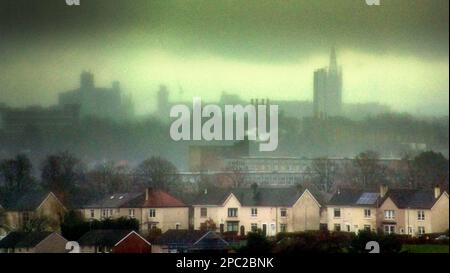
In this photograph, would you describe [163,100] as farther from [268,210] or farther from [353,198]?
A: [353,198]

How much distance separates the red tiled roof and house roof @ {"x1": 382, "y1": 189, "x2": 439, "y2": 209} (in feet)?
7.64

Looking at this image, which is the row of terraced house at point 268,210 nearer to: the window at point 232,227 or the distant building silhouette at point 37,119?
the window at point 232,227

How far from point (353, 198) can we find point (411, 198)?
0.65 metres

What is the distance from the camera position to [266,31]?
37.0 ft

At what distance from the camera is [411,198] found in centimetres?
1148

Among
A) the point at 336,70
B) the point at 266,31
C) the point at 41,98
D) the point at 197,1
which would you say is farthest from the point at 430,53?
the point at 41,98

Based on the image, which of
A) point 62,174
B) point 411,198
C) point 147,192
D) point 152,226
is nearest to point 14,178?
point 62,174

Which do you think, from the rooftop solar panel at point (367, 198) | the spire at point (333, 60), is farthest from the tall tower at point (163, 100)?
the rooftop solar panel at point (367, 198)

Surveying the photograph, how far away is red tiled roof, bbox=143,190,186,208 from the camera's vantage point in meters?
11.2

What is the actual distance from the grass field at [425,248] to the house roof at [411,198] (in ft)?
1.45

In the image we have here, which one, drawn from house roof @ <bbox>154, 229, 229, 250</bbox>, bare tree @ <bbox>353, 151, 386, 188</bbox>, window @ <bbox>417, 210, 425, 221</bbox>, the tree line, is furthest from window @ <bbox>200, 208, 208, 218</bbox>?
window @ <bbox>417, 210, 425, 221</bbox>

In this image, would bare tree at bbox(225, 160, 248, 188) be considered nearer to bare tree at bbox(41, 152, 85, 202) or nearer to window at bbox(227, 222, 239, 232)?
window at bbox(227, 222, 239, 232)

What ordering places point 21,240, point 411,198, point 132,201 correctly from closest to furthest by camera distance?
point 21,240
point 132,201
point 411,198
